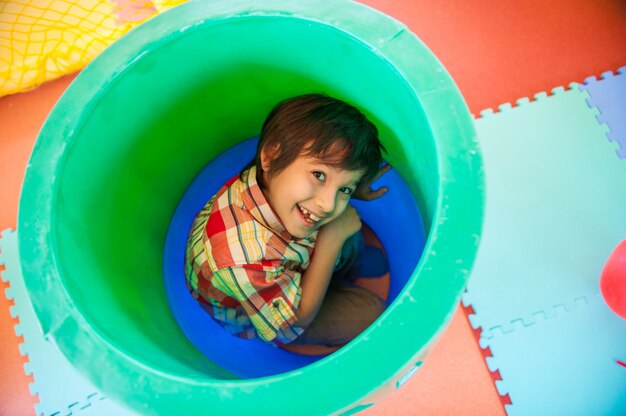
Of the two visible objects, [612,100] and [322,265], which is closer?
[322,265]

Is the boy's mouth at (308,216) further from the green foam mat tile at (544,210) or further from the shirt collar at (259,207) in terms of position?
the green foam mat tile at (544,210)

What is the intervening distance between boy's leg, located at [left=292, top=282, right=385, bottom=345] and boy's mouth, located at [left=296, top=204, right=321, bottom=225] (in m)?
0.24

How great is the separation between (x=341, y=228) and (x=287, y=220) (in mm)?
135

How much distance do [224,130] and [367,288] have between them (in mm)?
445

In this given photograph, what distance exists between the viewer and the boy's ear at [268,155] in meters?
0.77

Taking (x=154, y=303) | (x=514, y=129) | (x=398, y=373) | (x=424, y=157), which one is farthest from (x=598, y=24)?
(x=154, y=303)

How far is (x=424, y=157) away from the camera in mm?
687

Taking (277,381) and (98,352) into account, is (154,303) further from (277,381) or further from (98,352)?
(277,381)

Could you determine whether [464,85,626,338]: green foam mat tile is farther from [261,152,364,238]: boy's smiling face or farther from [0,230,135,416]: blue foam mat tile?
[0,230,135,416]: blue foam mat tile

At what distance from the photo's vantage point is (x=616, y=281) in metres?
0.98

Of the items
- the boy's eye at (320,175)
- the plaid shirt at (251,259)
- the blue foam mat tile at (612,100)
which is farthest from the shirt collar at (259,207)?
the blue foam mat tile at (612,100)

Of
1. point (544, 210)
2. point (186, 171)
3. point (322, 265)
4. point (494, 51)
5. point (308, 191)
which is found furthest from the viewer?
point (494, 51)

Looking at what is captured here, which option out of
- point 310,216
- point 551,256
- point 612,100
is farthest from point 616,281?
point 310,216

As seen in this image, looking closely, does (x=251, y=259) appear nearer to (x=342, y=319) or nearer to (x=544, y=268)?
(x=342, y=319)
